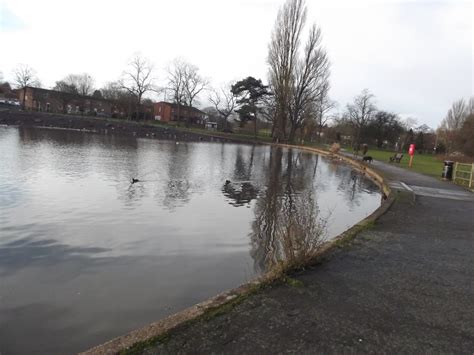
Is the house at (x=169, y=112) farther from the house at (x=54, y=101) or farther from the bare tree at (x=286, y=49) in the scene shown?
the bare tree at (x=286, y=49)

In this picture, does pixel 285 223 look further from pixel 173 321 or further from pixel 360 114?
pixel 360 114

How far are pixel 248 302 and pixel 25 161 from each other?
1685cm

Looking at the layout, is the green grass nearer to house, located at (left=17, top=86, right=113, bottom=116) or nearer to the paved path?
the paved path

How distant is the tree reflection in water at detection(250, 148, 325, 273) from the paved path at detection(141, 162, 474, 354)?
42cm

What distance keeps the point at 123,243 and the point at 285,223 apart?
401cm

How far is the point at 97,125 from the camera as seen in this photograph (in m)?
64.0

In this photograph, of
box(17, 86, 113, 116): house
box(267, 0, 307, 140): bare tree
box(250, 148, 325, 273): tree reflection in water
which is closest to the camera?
box(250, 148, 325, 273): tree reflection in water

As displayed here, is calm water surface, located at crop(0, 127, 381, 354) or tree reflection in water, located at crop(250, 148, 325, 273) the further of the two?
tree reflection in water, located at crop(250, 148, 325, 273)

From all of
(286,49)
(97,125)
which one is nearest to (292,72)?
(286,49)

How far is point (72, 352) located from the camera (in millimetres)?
3781

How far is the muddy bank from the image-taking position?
57.6 metres

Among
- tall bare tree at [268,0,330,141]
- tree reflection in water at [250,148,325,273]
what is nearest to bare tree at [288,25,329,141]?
tall bare tree at [268,0,330,141]

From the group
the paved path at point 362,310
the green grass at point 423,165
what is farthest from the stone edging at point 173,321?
the green grass at point 423,165

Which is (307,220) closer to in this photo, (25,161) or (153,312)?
(153,312)
